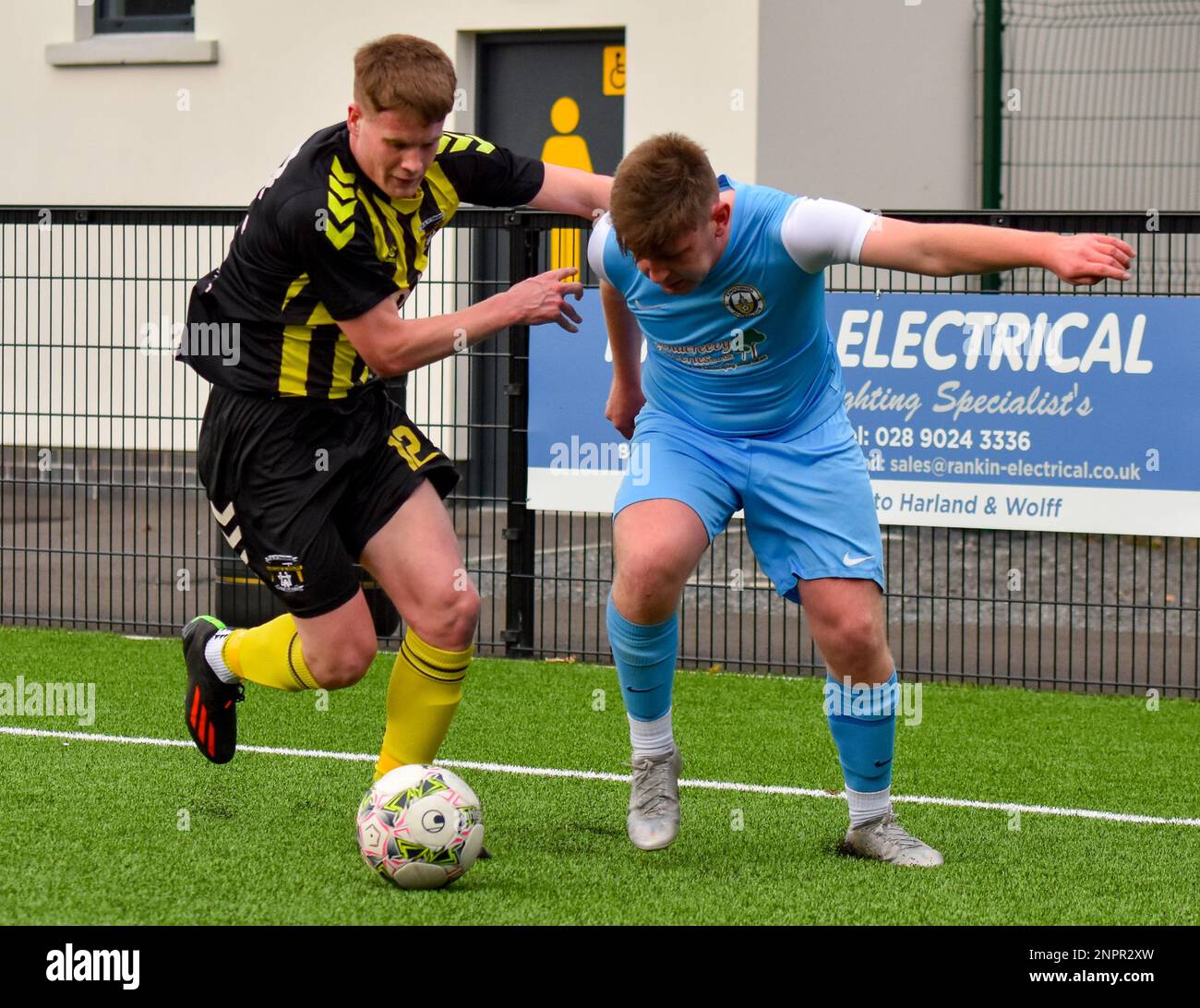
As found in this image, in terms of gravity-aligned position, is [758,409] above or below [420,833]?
above

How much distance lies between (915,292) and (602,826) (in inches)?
129

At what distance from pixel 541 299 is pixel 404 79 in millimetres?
653

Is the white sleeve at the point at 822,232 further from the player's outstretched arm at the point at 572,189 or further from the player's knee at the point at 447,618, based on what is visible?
the player's knee at the point at 447,618

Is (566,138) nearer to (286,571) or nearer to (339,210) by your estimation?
(286,571)

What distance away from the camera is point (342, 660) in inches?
209

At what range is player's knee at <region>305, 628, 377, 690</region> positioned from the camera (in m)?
5.28

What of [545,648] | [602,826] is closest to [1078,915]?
[602,826]

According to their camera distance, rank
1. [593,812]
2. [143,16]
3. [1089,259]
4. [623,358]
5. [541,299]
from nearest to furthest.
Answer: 1. [1089,259]
2. [541,299]
3. [623,358]
4. [593,812]
5. [143,16]

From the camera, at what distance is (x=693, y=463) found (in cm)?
507

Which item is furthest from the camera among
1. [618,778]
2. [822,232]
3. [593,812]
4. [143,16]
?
[143,16]

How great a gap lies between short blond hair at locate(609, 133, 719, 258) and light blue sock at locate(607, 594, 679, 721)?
1.11 m

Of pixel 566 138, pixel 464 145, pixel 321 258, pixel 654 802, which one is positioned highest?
pixel 566 138
